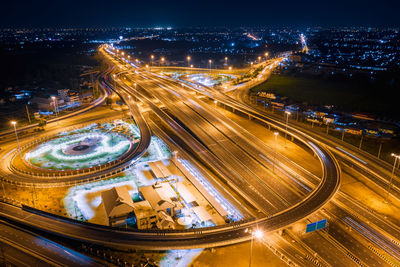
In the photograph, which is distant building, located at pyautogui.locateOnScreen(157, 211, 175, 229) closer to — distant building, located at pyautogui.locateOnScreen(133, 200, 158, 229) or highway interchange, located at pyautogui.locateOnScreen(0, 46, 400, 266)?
distant building, located at pyautogui.locateOnScreen(133, 200, 158, 229)

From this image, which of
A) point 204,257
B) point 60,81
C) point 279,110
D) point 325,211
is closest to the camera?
point 204,257

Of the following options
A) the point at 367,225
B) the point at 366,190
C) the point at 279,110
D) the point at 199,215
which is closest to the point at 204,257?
the point at 199,215

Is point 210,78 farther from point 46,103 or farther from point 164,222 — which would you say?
point 164,222

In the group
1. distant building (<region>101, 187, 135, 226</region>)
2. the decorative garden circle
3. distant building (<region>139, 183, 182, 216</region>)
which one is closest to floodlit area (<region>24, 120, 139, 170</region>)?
the decorative garden circle

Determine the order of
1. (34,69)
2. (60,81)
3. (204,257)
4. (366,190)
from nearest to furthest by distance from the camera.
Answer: (204,257), (366,190), (60,81), (34,69)

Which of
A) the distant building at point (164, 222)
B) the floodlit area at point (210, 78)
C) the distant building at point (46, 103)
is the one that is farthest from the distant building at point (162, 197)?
the floodlit area at point (210, 78)

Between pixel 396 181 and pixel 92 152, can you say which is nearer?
pixel 396 181

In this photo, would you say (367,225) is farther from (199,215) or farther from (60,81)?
(60,81)

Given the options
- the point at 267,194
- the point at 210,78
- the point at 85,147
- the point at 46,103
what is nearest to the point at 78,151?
the point at 85,147
